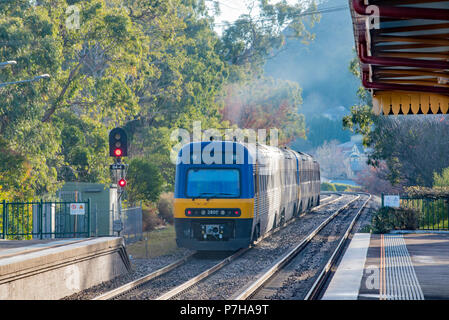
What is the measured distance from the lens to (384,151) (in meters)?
42.8

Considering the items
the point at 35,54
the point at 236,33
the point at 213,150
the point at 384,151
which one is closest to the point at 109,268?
the point at 213,150

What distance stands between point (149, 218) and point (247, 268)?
15357 millimetres

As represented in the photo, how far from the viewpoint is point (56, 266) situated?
42.9 ft

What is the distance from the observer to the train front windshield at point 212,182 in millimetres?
19484

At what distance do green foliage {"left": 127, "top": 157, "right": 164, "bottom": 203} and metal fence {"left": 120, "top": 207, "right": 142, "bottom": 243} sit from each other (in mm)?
5788

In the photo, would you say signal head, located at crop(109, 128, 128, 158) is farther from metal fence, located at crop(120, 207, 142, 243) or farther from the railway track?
metal fence, located at crop(120, 207, 142, 243)

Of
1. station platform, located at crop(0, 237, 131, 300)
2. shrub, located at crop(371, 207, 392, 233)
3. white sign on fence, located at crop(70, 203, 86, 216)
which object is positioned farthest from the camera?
shrub, located at crop(371, 207, 392, 233)

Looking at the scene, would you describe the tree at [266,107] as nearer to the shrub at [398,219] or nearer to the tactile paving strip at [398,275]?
the shrub at [398,219]

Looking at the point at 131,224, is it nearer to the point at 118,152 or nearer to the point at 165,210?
the point at 118,152

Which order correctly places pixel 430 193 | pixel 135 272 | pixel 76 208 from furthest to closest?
pixel 430 193
pixel 76 208
pixel 135 272

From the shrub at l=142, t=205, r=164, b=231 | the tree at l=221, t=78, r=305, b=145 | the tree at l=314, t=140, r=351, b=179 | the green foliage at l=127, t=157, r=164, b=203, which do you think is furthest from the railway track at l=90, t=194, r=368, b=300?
the tree at l=314, t=140, r=351, b=179

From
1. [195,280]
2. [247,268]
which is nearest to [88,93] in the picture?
[247,268]

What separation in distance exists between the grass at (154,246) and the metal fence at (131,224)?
0.39 metres

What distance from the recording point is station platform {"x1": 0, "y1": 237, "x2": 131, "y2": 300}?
1163 centimetres
